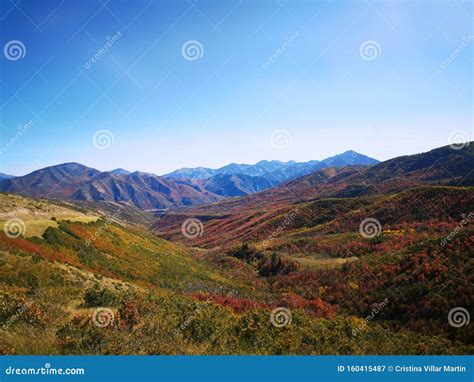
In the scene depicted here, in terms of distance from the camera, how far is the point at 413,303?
66.3 ft

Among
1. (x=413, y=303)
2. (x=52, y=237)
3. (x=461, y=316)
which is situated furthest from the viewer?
(x=52, y=237)

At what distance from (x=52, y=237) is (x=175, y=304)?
15.9 metres

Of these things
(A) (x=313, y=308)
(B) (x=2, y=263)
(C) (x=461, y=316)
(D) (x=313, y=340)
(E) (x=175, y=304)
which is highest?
(B) (x=2, y=263)

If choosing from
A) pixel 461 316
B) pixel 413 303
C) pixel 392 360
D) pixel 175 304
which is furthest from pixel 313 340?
pixel 413 303

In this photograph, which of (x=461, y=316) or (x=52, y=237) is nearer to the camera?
(x=461, y=316)

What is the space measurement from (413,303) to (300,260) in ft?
71.0

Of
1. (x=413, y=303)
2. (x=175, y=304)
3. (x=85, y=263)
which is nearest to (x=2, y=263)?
(x=85, y=263)

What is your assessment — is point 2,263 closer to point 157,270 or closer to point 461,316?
point 157,270

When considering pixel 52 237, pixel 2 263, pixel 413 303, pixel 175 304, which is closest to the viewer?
pixel 175 304

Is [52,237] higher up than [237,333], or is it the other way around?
[52,237]

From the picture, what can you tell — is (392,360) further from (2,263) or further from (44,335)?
(2,263)

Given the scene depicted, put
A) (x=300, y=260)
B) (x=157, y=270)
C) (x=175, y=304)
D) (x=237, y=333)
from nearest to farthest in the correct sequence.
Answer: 1. (x=237, y=333)
2. (x=175, y=304)
3. (x=157, y=270)
4. (x=300, y=260)

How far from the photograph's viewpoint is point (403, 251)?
30.3 meters

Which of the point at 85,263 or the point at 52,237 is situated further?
the point at 52,237
